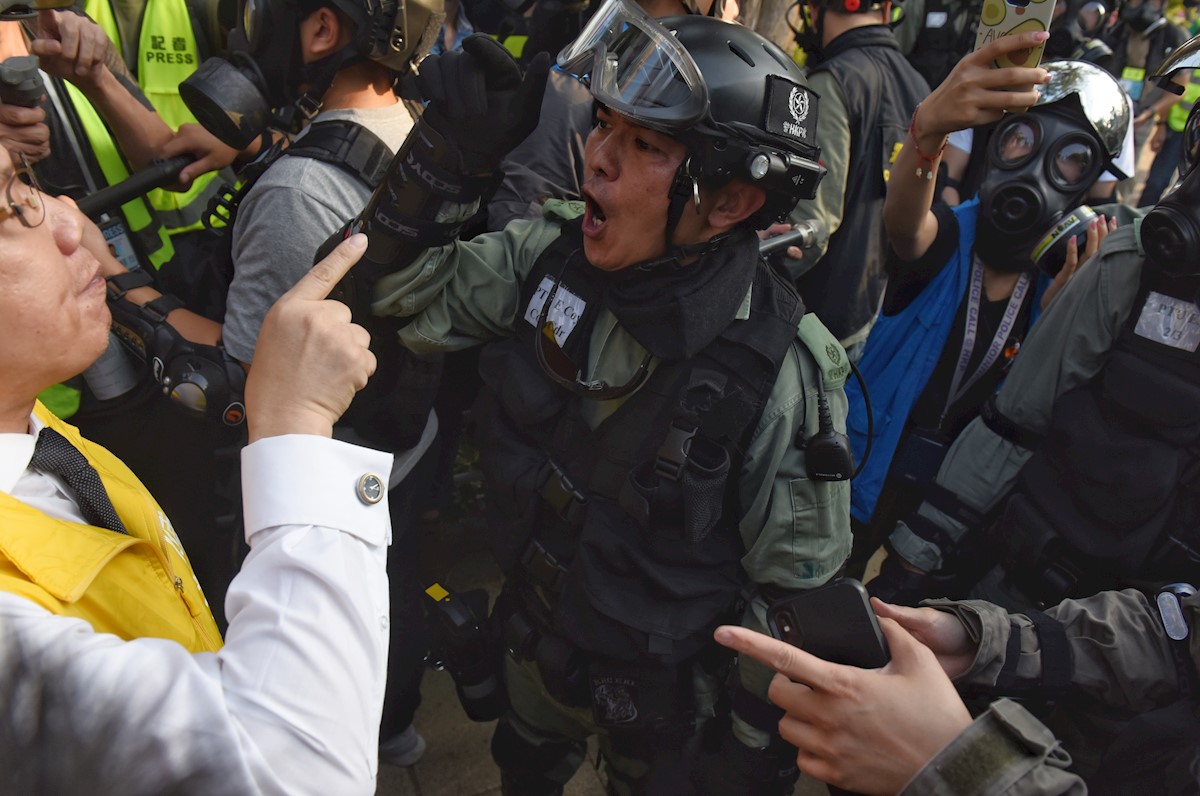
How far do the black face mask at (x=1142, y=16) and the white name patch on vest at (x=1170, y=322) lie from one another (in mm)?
6607

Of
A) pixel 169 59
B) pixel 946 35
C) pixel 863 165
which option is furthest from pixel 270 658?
pixel 946 35

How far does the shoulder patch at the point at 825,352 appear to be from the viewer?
1906mm

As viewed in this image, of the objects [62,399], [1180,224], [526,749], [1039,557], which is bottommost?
[526,749]

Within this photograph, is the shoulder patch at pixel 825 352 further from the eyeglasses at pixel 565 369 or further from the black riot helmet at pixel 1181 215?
the black riot helmet at pixel 1181 215

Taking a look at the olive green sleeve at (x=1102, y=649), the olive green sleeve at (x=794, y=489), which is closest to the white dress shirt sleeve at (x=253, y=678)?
the olive green sleeve at (x=794, y=489)

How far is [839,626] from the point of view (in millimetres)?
1440

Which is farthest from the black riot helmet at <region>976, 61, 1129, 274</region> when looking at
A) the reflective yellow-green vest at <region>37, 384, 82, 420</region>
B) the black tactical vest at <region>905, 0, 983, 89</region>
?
the reflective yellow-green vest at <region>37, 384, 82, 420</region>

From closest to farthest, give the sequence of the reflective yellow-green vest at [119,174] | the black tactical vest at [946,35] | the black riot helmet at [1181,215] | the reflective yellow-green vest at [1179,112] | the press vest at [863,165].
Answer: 1. the black riot helmet at [1181,215]
2. the reflective yellow-green vest at [119,174]
3. the press vest at [863,165]
4. the black tactical vest at [946,35]
5. the reflective yellow-green vest at [1179,112]

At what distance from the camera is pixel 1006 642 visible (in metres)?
1.78

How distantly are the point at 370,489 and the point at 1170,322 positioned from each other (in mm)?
2156

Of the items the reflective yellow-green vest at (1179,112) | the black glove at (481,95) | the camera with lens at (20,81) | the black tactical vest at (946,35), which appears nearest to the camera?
the black glove at (481,95)

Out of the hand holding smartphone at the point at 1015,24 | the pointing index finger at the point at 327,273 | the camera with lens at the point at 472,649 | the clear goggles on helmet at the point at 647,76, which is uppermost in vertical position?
the hand holding smartphone at the point at 1015,24

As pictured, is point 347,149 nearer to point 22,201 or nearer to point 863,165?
point 22,201

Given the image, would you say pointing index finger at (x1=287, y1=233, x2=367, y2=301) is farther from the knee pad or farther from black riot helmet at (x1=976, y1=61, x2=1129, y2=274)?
black riot helmet at (x1=976, y1=61, x2=1129, y2=274)
